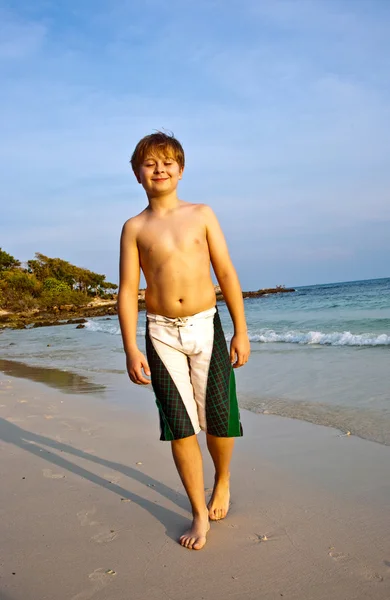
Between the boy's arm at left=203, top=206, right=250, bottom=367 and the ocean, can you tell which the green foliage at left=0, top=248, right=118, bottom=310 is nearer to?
the ocean

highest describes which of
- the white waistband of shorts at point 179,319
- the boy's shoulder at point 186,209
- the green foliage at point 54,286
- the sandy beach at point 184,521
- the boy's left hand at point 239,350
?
the green foliage at point 54,286

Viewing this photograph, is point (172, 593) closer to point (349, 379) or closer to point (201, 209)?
point (201, 209)

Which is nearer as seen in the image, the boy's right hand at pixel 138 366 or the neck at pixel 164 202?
the boy's right hand at pixel 138 366

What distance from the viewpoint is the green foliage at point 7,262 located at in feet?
187

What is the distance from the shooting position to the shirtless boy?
2.54 m

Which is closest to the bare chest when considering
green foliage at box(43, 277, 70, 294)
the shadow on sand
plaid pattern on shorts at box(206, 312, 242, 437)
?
plaid pattern on shorts at box(206, 312, 242, 437)

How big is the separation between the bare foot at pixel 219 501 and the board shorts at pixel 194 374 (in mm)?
332

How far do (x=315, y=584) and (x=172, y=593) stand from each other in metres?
0.55

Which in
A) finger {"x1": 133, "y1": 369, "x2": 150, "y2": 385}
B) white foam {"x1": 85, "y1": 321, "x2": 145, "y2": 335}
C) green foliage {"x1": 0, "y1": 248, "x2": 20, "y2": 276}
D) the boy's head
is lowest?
white foam {"x1": 85, "y1": 321, "x2": 145, "y2": 335}

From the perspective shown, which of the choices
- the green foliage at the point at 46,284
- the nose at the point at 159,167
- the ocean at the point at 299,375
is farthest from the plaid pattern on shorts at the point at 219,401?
the green foliage at the point at 46,284

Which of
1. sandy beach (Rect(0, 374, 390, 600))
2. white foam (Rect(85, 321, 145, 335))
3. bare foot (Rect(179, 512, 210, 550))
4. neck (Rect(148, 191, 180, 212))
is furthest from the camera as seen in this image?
white foam (Rect(85, 321, 145, 335))

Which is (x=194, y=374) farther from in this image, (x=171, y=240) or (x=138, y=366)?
(x=171, y=240)

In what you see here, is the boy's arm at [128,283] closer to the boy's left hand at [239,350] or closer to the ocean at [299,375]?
the boy's left hand at [239,350]

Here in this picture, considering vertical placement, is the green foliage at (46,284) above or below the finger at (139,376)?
above
